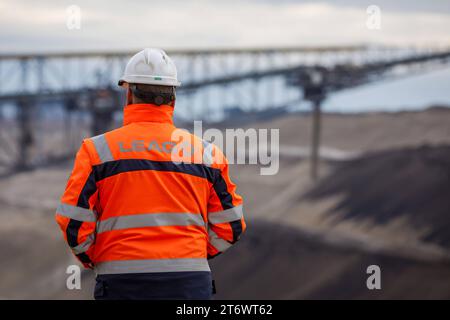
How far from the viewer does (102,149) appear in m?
5.29

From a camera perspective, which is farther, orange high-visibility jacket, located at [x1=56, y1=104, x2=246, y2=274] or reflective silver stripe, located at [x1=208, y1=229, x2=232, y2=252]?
reflective silver stripe, located at [x1=208, y1=229, x2=232, y2=252]

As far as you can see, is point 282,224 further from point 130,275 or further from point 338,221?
point 130,275

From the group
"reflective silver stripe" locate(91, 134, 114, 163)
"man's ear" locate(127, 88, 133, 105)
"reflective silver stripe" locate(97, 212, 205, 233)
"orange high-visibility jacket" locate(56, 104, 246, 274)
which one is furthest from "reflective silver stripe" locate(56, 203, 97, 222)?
"man's ear" locate(127, 88, 133, 105)

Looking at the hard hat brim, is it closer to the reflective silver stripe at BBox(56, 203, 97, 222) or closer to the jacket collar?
the jacket collar

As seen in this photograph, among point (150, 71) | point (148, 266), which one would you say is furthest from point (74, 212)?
point (150, 71)

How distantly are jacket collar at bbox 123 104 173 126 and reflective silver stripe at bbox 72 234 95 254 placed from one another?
2.18ft

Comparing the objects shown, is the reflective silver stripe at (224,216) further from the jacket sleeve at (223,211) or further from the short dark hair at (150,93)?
the short dark hair at (150,93)

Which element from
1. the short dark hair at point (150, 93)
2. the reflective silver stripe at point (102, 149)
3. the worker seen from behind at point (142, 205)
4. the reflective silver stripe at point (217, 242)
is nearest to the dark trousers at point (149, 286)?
the worker seen from behind at point (142, 205)

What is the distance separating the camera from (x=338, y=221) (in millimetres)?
38500

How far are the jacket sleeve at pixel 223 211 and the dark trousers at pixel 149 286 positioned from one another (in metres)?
0.35

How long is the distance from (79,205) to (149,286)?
582 millimetres

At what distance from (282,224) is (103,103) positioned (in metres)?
12.3

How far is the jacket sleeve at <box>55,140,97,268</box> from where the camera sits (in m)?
5.19
